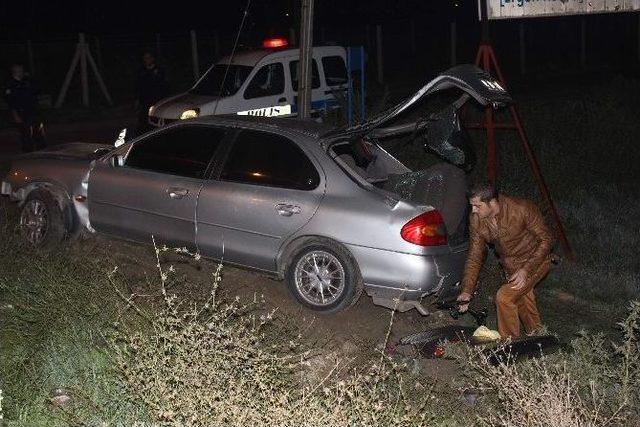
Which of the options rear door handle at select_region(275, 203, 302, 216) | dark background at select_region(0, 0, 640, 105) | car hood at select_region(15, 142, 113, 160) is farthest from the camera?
dark background at select_region(0, 0, 640, 105)

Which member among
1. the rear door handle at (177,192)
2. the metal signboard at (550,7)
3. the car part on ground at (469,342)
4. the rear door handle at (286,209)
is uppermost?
the metal signboard at (550,7)

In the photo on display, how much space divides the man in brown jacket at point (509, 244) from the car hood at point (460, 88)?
0.89 metres

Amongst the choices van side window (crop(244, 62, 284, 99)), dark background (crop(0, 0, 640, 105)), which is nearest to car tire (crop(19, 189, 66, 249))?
van side window (crop(244, 62, 284, 99))

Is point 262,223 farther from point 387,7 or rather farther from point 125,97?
point 387,7

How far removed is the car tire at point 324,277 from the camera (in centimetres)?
738

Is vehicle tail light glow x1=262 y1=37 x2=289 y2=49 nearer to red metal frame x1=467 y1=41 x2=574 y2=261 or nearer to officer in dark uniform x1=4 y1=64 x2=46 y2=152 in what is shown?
officer in dark uniform x1=4 y1=64 x2=46 y2=152

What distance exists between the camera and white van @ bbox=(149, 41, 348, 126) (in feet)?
44.4

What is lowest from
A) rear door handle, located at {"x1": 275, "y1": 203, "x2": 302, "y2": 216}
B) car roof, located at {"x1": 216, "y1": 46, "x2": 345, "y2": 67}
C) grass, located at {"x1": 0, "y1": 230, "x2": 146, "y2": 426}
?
grass, located at {"x1": 0, "y1": 230, "x2": 146, "y2": 426}

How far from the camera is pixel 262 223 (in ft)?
25.1

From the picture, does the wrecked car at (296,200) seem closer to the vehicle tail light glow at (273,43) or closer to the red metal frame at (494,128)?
the red metal frame at (494,128)

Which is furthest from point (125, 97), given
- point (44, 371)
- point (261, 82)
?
point (44, 371)

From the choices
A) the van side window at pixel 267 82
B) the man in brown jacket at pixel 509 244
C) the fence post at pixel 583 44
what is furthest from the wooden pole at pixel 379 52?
the man in brown jacket at pixel 509 244

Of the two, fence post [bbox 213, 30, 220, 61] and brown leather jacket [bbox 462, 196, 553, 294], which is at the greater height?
fence post [bbox 213, 30, 220, 61]

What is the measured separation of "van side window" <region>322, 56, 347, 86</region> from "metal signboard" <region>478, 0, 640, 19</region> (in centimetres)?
A: 505
